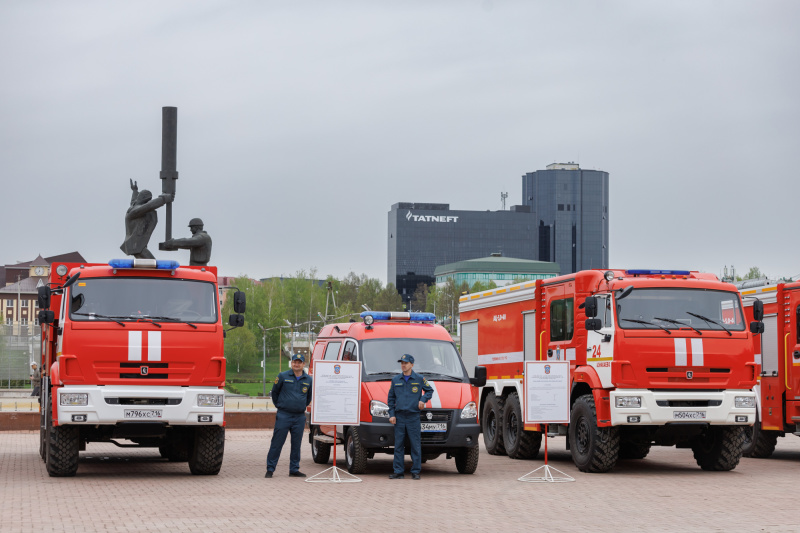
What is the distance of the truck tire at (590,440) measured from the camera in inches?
709

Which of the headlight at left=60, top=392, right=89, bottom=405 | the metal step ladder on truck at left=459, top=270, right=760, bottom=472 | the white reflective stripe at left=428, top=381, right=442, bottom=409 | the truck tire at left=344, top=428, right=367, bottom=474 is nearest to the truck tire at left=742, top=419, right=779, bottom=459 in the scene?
the metal step ladder on truck at left=459, top=270, right=760, bottom=472

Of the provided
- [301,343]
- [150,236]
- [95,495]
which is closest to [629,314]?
[95,495]

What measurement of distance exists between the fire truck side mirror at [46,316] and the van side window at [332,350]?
4.87 m

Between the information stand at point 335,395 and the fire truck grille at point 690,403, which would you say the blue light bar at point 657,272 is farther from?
the information stand at point 335,395

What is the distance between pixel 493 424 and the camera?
23078 millimetres

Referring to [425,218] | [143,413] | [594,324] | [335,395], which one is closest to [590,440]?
[594,324]

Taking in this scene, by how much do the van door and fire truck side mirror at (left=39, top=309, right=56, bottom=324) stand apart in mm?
8193

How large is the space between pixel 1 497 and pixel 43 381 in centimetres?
468

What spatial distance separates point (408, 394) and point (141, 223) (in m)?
8.69

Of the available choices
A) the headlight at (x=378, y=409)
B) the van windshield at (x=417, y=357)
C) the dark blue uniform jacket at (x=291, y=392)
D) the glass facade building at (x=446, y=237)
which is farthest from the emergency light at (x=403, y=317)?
the glass facade building at (x=446, y=237)

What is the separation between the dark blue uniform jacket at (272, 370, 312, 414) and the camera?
17.2 metres

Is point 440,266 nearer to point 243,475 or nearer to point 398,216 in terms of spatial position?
point 398,216

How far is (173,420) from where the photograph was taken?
52.4 ft

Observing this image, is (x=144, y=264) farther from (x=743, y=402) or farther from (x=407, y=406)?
(x=743, y=402)
